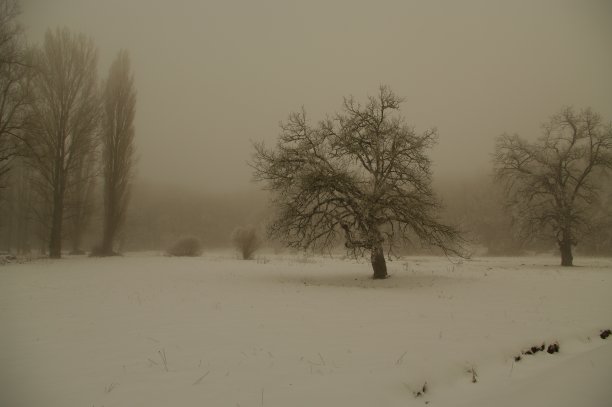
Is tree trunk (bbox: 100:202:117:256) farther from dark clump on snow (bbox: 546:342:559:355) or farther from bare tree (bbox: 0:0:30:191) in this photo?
dark clump on snow (bbox: 546:342:559:355)

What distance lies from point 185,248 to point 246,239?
7.12 meters

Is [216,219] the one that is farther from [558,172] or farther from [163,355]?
[163,355]

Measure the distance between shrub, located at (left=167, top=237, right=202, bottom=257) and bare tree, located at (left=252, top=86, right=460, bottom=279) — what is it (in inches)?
855

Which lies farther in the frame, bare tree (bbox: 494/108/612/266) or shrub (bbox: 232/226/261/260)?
shrub (bbox: 232/226/261/260)

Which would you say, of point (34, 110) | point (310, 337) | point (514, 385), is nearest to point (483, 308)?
point (514, 385)

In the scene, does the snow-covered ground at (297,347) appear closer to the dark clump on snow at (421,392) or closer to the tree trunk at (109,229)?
the dark clump on snow at (421,392)

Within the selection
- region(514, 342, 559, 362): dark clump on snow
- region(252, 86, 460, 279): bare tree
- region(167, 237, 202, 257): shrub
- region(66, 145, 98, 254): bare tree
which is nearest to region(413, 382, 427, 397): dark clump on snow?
region(514, 342, 559, 362): dark clump on snow

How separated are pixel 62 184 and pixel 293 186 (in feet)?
61.1

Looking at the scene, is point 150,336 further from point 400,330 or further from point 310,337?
point 400,330

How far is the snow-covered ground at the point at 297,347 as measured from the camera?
579 centimetres

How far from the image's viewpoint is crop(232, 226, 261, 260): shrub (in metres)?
34.6

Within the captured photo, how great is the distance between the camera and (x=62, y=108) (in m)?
26.3

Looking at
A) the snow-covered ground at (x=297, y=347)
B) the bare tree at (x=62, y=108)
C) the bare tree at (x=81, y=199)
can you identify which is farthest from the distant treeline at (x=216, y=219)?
the snow-covered ground at (x=297, y=347)

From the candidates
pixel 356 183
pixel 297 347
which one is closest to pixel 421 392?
pixel 297 347
